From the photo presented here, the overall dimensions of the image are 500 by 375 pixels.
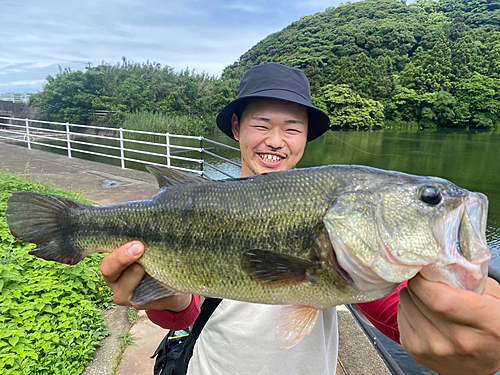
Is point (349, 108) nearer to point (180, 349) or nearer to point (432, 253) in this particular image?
point (180, 349)

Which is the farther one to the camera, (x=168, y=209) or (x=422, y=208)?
(x=168, y=209)

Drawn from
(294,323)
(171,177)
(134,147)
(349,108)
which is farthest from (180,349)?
(349,108)

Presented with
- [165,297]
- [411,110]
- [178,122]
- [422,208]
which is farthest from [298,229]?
[411,110]

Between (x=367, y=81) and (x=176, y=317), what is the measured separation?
165ft

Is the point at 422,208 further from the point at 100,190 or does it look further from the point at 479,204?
the point at 100,190

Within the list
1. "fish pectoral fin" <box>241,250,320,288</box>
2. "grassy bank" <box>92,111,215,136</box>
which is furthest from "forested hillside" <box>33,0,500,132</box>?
"fish pectoral fin" <box>241,250,320,288</box>

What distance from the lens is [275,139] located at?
2.09 meters

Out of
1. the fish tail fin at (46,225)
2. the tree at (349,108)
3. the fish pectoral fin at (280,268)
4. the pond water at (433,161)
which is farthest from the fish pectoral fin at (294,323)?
the tree at (349,108)

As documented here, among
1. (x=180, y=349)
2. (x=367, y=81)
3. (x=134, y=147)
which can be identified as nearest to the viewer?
(x=180, y=349)

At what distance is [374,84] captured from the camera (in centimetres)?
4659

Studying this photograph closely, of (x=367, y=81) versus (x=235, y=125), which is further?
(x=367, y=81)

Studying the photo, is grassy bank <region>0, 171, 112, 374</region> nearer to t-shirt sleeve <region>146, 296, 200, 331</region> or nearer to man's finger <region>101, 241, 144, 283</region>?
t-shirt sleeve <region>146, 296, 200, 331</region>

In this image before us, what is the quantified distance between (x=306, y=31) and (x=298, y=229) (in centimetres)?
8739

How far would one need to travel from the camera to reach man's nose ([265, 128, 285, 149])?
2086 mm
